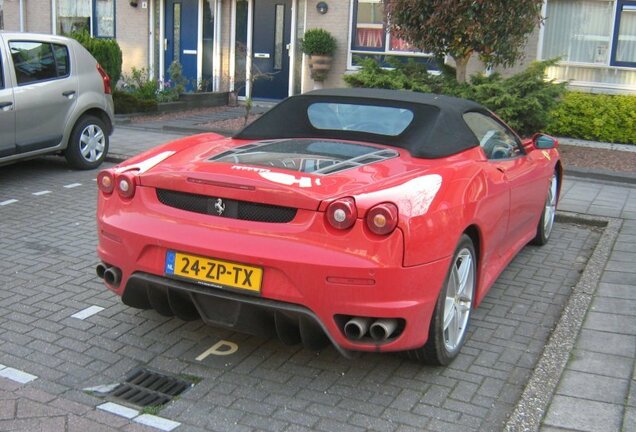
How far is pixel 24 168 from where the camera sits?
9352 millimetres

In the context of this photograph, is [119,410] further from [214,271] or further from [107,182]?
[107,182]

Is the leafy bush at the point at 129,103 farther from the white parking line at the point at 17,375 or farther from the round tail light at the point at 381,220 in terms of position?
the round tail light at the point at 381,220

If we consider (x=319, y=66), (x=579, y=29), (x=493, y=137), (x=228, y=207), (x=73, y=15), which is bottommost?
(x=228, y=207)

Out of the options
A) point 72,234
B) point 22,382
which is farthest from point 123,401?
point 72,234

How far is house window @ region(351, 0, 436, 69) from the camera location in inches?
605

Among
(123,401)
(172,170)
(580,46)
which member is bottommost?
(123,401)

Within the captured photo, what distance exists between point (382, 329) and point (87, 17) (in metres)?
17.9

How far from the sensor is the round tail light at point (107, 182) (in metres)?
4.17

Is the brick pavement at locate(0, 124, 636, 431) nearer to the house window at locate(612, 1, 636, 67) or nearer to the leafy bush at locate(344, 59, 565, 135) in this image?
the leafy bush at locate(344, 59, 565, 135)

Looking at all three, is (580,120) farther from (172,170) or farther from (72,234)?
(172,170)

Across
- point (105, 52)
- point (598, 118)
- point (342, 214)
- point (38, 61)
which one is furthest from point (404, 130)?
point (105, 52)

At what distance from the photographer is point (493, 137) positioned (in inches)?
208

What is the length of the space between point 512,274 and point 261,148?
8.17ft

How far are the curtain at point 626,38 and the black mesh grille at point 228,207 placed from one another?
12055mm
